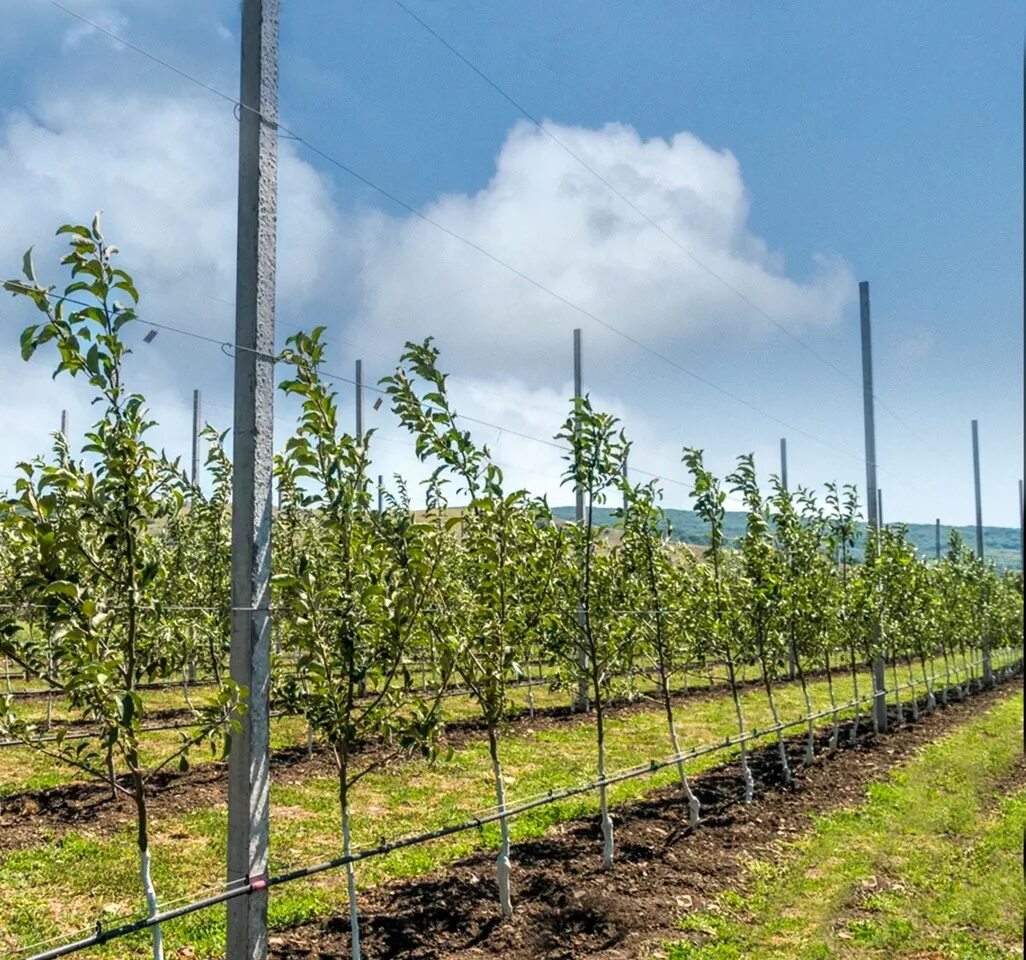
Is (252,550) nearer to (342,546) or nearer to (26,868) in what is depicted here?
(342,546)

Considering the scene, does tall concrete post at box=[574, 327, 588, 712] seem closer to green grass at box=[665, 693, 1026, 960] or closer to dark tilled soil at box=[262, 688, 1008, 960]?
dark tilled soil at box=[262, 688, 1008, 960]

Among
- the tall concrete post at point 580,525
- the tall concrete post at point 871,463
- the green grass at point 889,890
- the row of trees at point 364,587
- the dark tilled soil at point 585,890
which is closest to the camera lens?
the row of trees at point 364,587

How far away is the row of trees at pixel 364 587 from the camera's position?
5.10m

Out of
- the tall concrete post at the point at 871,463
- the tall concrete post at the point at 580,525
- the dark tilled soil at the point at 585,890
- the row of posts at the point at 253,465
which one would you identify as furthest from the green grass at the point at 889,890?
the tall concrete post at the point at 871,463

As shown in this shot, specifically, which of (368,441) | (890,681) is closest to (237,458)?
(368,441)

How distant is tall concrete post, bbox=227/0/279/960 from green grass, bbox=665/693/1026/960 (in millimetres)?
4180

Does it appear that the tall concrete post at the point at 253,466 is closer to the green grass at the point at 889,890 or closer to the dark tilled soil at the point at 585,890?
the dark tilled soil at the point at 585,890

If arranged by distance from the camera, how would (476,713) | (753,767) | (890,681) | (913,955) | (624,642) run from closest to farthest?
(913,955) → (624,642) → (753,767) → (476,713) → (890,681)

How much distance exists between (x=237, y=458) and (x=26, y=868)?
6890 millimetres

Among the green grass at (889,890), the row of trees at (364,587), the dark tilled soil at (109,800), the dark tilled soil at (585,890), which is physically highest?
the row of trees at (364,587)

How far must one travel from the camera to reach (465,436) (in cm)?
779

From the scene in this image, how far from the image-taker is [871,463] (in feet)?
66.4

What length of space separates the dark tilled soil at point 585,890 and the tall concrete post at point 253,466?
2.51 metres

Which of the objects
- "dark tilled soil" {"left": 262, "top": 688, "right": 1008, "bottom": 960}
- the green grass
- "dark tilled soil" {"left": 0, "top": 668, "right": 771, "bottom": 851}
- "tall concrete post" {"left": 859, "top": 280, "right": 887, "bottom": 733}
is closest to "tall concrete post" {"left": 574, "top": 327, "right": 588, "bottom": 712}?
"dark tilled soil" {"left": 262, "top": 688, "right": 1008, "bottom": 960}
